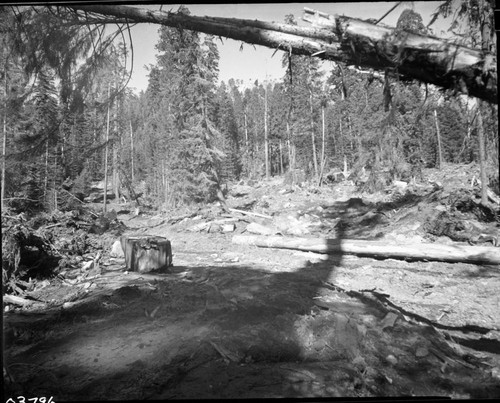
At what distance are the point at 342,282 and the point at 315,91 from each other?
83.2ft

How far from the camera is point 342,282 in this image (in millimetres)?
6867

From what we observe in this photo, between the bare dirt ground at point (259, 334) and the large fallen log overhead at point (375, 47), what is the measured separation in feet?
9.65

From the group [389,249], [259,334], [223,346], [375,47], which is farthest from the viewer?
[389,249]

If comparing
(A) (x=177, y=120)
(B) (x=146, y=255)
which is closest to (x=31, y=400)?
(B) (x=146, y=255)

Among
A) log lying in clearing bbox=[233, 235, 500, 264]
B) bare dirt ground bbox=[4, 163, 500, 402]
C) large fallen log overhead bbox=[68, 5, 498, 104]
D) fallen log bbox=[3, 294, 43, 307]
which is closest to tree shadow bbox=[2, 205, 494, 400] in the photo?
bare dirt ground bbox=[4, 163, 500, 402]

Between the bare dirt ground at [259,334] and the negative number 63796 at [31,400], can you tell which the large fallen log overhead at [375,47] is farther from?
the negative number 63796 at [31,400]

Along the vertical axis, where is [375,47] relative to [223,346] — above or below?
above

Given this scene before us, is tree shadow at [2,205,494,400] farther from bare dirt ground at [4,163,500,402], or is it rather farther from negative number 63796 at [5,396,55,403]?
negative number 63796 at [5,396,55,403]

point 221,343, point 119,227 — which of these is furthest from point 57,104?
point 119,227

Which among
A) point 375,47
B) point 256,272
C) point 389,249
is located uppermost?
point 375,47

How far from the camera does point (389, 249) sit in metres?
8.35

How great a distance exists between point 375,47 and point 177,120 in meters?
18.7

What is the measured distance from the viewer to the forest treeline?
323 cm

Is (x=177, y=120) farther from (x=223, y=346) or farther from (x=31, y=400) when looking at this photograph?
(x=31, y=400)
